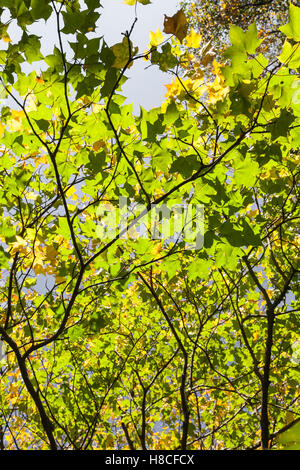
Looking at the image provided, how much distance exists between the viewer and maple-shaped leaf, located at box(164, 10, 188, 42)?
51.3 inches

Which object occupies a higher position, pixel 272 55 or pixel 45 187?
pixel 272 55

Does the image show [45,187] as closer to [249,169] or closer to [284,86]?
[249,169]

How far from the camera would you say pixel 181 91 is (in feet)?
6.11

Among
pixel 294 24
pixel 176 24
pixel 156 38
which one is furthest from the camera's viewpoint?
pixel 156 38

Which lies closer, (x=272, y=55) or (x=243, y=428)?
(x=243, y=428)

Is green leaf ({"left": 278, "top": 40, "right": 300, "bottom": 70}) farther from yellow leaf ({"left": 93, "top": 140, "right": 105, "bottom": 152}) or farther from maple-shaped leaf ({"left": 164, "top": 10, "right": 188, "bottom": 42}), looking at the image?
yellow leaf ({"left": 93, "top": 140, "right": 105, "bottom": 152})

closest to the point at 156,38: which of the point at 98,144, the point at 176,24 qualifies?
the point at 176,24

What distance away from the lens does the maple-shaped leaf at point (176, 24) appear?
1.30m

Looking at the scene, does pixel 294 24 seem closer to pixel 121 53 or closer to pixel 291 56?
pixel 291 56

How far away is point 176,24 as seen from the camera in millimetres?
1313

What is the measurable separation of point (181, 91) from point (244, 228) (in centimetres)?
80

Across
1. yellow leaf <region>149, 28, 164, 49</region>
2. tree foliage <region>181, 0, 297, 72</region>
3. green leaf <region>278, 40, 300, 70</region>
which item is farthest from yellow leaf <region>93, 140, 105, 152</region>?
tree foliage <region>181, 0, 297, 72</region>

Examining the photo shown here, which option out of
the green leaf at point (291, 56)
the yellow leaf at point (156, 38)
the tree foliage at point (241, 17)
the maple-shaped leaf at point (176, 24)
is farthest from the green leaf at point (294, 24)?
the tree foliage at point (241, 17)

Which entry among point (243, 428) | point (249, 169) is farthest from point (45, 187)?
point (243, 428)
